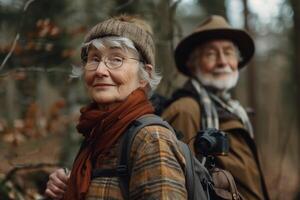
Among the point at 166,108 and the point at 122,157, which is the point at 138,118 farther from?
the point at 166,108

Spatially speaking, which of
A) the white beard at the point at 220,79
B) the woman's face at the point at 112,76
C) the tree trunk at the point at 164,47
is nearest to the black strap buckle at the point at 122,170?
the woman's face at the point at 112,76

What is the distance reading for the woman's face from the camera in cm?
317

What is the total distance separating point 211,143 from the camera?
3646 millimetres

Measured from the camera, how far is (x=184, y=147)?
10.1ft

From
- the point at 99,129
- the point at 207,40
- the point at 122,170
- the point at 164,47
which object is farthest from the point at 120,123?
the point at 164,47

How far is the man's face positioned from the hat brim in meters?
0.07

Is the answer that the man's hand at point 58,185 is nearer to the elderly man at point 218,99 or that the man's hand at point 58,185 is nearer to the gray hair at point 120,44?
the gray hair at point 120,44

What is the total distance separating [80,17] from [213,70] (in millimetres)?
6101

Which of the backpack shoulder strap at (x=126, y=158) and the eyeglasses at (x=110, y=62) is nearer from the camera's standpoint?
the backpack shoulder strap at (x=126, y=158)

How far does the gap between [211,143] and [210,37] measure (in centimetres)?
192

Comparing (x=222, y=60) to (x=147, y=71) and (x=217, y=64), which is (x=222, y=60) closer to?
(x=217, y=64)

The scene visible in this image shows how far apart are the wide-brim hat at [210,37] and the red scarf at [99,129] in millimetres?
2237

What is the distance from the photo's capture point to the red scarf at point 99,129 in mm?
3016

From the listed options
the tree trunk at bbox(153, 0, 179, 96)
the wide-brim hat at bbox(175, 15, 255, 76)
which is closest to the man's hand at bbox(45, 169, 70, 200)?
the wide-brim hat at bbox(175, 15, 255, 76)
